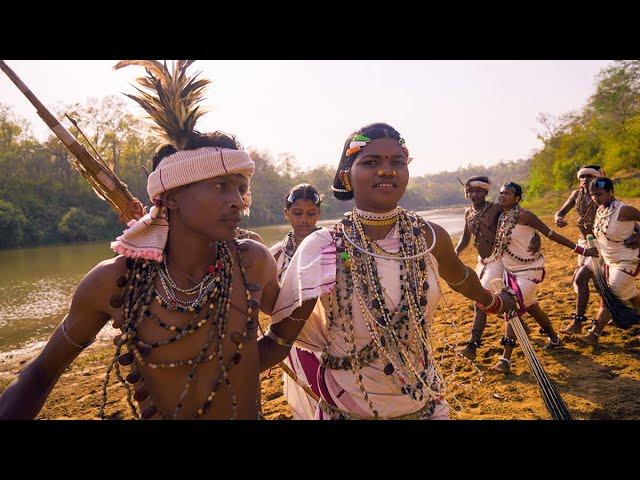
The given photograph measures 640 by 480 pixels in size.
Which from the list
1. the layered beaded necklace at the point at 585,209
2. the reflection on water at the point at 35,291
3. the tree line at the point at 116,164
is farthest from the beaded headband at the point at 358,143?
the tree line at the point at 116,164

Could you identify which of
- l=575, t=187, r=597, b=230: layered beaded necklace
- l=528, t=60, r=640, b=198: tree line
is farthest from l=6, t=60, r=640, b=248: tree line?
l=575, t=187, r=597, b=230: layered beaded necklace

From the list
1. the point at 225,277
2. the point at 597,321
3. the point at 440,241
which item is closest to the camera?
the point at 225,277

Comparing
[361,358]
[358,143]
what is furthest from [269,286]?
[358,143]

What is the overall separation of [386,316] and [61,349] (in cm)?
136

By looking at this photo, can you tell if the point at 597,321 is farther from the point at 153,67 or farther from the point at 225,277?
the point at 153,67

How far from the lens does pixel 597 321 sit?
5348 mm

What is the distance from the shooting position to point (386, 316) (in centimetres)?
197

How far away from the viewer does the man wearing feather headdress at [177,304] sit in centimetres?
173

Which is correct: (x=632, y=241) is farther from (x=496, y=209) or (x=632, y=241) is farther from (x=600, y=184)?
(x=496, y=209)

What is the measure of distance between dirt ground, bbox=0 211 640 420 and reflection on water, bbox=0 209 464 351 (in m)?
2.86

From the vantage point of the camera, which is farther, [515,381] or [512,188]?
[512,188]

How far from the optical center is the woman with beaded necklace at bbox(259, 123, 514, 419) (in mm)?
1964
